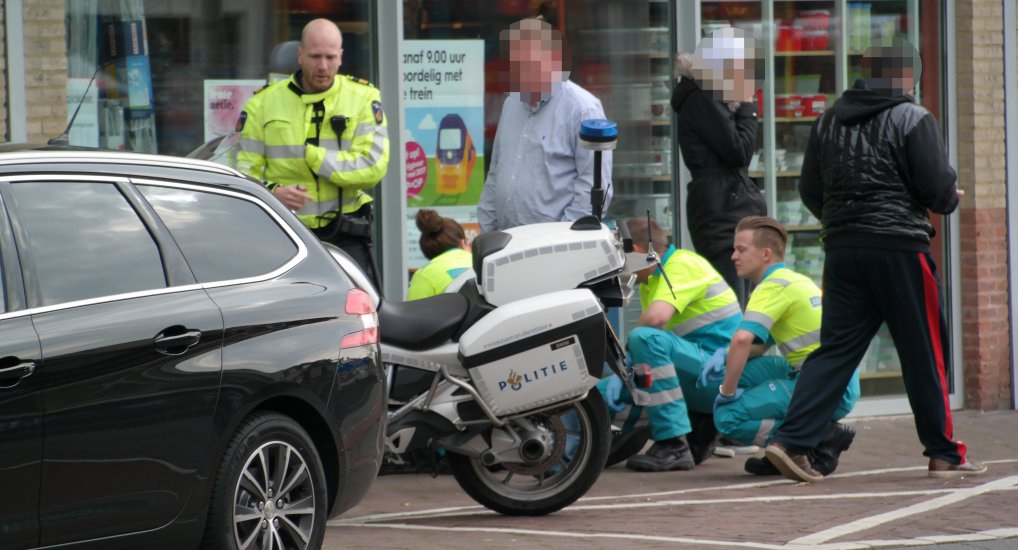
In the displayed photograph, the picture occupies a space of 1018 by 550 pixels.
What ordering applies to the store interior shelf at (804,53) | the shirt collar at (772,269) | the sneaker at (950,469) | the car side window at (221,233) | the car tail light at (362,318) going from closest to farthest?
A: the car side window at (221,233), the car tail light at (362,318), the sneaker at (950,469), the shirt collar at (772,269), the store interior shelf at (804,53)

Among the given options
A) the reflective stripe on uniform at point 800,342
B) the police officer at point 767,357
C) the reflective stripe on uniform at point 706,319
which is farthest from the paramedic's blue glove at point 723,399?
the reflective stripe on uniform at point 706,319

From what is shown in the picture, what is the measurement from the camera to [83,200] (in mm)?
5113

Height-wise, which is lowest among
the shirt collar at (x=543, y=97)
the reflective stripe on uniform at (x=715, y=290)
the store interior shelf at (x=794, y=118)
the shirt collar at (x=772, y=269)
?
the reflective stripe on uniform at (x=715, y=290)

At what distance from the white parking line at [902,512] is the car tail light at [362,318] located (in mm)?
1889

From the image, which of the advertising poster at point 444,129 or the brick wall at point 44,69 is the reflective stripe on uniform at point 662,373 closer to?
the advertising poster at point 444,129

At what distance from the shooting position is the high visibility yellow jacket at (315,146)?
847 cm

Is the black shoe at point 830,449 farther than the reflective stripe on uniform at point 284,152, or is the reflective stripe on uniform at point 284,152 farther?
the black shoe at point 830,449

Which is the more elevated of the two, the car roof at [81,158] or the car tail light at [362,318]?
the car roof at [81,158]

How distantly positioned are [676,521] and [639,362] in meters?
1.59

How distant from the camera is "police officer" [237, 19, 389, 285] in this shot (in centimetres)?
845

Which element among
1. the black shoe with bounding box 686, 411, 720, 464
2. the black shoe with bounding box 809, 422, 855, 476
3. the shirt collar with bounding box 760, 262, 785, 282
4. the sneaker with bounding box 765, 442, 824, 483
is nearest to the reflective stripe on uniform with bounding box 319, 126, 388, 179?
the shirt collar with bounding box 760, 262, 785, 282

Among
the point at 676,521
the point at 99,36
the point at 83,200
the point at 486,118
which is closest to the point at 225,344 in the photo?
the point at 83,200

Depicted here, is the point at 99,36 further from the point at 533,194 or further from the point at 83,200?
the point at 83,200

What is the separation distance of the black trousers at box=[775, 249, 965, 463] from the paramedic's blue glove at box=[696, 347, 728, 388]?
1.80ft
